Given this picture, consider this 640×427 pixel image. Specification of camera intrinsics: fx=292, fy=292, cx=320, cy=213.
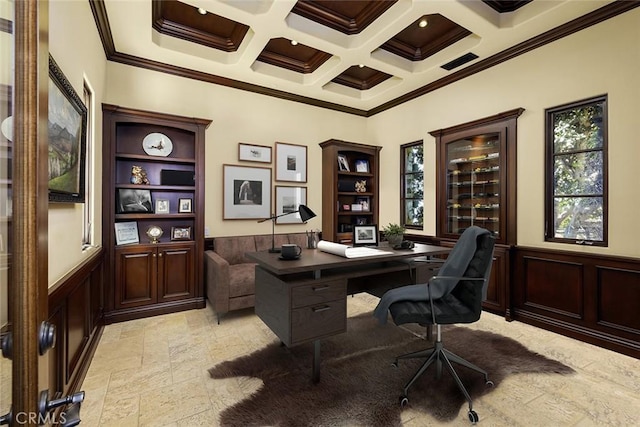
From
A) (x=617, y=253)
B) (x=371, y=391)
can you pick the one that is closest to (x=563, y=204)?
(x=617, y=253)

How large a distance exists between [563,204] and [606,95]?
1078 mm

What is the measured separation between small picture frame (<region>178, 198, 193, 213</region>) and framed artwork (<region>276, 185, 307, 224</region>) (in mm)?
1270

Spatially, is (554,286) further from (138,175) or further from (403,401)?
(138,175)

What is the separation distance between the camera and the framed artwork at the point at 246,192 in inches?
164

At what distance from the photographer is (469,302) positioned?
203 centimetres

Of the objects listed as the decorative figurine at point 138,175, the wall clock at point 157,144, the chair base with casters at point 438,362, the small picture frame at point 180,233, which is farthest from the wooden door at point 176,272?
the chair base with casters at point 438,362

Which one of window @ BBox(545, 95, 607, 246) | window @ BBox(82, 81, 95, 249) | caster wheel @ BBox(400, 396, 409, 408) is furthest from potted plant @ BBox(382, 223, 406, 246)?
window @ BBox(82, 81, 95, 249)

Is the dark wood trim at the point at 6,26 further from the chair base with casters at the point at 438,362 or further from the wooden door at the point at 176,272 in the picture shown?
the wooden door at the point at 176,272

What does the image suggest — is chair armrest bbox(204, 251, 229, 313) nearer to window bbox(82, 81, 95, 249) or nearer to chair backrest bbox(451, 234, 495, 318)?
window bbox(82, 81, 95, 249)

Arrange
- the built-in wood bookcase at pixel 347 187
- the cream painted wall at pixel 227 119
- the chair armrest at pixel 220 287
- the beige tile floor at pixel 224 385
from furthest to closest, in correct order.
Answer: the built-in wood bookcase at pixel 347 187
the cream painted wall at pixel 227 119
the chair armrest at pixel 220 287
the beige tile floor at pixel 224 385

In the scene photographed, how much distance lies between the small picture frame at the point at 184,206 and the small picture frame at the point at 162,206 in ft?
0.46

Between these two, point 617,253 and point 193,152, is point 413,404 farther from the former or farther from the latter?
point 193,152

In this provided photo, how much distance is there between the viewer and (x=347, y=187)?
5090mm

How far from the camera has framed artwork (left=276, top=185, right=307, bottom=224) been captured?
4.57 metres
